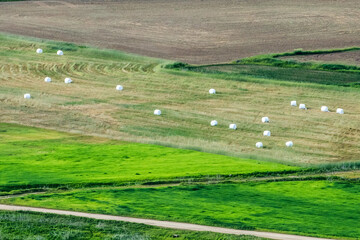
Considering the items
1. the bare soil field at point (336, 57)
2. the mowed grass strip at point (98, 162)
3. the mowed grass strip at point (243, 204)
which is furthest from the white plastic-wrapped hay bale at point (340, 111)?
the bare soil field at point (336, 57)

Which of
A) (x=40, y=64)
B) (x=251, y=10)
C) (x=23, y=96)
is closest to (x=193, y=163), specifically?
(x=23, y=96)

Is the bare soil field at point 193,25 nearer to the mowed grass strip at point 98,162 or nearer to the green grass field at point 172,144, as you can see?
the green grass field at point 172,144

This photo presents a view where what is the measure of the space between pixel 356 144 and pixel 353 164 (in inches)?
168

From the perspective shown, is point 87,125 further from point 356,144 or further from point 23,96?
point 356,144

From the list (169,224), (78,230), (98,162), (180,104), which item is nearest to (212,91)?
(180,104)

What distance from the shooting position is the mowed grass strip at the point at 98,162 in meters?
44.8

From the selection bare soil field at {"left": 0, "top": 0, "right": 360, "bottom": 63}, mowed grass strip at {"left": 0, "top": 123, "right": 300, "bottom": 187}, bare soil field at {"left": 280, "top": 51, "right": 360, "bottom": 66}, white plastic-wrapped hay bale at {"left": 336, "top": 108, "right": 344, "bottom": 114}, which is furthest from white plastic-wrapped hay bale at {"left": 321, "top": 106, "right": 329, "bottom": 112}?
bare soil field at {"left": 0, "top": 0, "right": 360, "bottom": 63}

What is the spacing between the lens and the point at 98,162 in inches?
1881

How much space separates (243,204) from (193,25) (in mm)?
48768

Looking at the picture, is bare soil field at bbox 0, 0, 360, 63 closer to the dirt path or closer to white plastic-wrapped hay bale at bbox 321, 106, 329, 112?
white plastic-wrapped hay bale at bbox 321, 106, 329, 112

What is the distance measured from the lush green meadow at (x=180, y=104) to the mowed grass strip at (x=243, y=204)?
222 inches

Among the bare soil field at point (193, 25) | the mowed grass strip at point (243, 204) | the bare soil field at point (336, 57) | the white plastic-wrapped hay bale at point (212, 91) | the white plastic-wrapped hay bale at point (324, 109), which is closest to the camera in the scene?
the mowed grass strip at point (243, 204)

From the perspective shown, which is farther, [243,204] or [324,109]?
[324,109]

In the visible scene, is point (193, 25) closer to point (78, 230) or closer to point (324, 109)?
point (324, 109)
